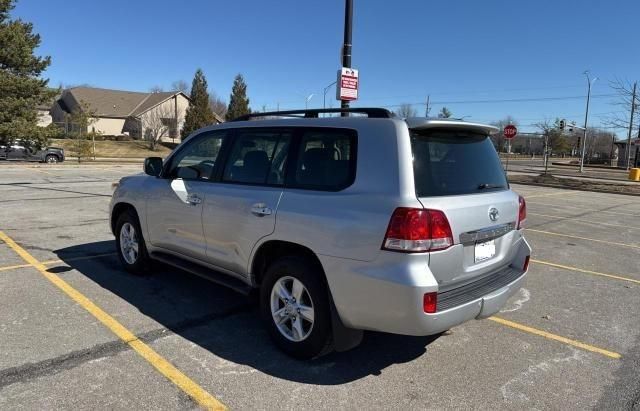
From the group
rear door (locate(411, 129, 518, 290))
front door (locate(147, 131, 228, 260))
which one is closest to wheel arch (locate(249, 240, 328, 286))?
front door (locate(147, 131, 228, 260))

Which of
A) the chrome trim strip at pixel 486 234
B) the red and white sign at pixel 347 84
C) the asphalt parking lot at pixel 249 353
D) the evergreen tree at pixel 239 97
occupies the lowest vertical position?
the asphalt parking lot at pixel 249 353

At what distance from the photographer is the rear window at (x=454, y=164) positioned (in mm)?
3303

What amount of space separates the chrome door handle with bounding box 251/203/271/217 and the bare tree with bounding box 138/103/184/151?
55391mm

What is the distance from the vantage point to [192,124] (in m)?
58.2

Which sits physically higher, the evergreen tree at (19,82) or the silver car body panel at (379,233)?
the evergreen tree at (19,82)

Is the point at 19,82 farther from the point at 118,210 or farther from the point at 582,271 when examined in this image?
the point at 582,271

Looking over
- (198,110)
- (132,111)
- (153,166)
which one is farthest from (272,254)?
(132,111)

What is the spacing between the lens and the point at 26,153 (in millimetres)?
30688

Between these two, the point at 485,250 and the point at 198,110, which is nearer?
the point at 485,250

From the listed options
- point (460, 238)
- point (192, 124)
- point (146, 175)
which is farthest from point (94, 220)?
point (192, 124)

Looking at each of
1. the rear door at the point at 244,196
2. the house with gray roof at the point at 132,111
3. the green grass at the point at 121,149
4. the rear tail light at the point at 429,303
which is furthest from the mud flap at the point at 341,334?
the house with gray roof at the point at 132,111

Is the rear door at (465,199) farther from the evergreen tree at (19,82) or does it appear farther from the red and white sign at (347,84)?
the evergreen tree at (19,82)

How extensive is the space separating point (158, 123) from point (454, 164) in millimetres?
59442

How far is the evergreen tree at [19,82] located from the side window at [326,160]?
31.9m
